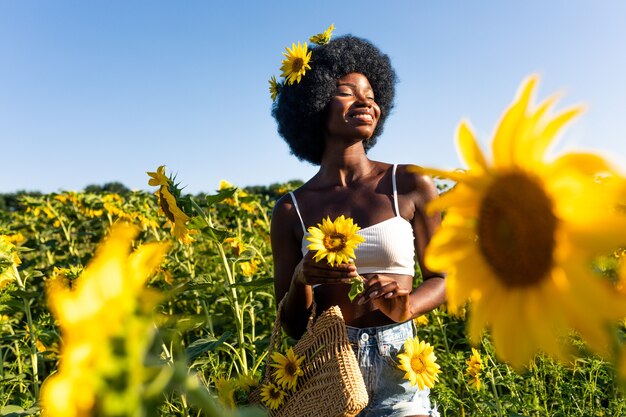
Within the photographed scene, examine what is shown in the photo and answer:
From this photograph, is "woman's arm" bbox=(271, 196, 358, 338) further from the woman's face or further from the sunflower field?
the woman's face

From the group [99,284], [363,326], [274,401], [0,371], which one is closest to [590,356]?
[363,326]

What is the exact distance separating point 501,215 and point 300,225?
1386mm

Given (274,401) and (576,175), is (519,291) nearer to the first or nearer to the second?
(576,175)

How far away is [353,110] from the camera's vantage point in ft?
6.23

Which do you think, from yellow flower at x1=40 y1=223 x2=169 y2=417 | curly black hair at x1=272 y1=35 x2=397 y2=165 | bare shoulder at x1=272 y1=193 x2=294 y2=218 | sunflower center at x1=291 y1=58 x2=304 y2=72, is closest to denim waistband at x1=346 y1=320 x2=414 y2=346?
bare shoulder at x1=272 y1=193 x2=294 y2=218

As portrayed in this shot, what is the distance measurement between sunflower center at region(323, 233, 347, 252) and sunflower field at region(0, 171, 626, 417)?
31 centimetres

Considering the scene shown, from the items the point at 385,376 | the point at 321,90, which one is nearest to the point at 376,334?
the point at 385,376

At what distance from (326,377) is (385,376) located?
0.71 feet

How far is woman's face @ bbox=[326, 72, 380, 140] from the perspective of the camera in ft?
6.14

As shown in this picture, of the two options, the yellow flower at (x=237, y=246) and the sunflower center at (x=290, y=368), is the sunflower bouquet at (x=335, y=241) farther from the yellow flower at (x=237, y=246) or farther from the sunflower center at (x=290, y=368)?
the yellow flower at (x=237, y=246)

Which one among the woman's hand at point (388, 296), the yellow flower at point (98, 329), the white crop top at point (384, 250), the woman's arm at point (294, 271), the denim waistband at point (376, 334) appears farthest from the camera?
the white crop top at point (384, 250)

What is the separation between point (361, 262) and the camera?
1.72 m

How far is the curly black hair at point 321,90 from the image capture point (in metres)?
2.11

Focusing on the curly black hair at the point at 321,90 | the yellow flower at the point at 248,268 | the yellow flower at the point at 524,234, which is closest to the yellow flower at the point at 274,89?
the curly black hair at the point at 321,90
